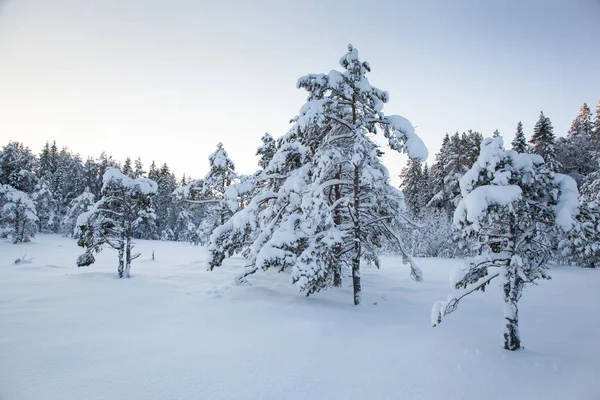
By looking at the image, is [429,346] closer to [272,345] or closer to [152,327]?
[272,345]

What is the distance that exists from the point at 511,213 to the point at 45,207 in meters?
62.3

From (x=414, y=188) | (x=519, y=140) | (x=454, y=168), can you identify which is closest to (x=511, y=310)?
(x=519, y=140)

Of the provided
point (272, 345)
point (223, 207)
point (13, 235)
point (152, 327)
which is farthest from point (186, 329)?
point (13, 235)

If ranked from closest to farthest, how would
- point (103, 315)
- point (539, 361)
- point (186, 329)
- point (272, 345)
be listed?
1. point (539, 361)
2. point (272, 345)
3. point (186, 329)
4. point (103, 315)

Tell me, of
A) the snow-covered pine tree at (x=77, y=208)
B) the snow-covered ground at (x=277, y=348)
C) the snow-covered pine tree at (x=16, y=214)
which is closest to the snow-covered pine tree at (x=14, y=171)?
A: the snow-covered pine tree at (x=16, y=214)

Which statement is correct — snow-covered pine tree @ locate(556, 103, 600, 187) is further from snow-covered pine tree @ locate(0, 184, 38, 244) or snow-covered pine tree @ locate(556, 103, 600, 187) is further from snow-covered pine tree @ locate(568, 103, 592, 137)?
snow-covered pine tree @ locate(0, 184, 38, 244)

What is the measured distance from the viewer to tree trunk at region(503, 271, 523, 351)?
7061 millimetres

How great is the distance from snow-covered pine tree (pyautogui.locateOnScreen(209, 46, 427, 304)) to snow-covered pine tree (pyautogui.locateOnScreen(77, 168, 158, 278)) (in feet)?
27.0

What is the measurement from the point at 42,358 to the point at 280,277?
11581 millimetres

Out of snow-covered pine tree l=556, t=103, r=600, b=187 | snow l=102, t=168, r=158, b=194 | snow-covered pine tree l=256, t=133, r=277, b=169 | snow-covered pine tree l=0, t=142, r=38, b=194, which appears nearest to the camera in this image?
snow l=102, t=168, r=158, b=194

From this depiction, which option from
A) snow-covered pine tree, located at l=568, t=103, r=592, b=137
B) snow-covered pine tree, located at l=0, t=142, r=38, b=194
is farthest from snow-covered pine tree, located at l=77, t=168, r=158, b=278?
snow-covered pine tree, located at l=568, t=103, r=592, b=137

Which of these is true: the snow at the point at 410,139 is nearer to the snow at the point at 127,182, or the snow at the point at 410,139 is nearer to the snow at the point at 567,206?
the snow at the point at 567,206

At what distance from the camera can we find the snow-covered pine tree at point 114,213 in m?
16.8

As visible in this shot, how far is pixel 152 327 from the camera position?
845cm
